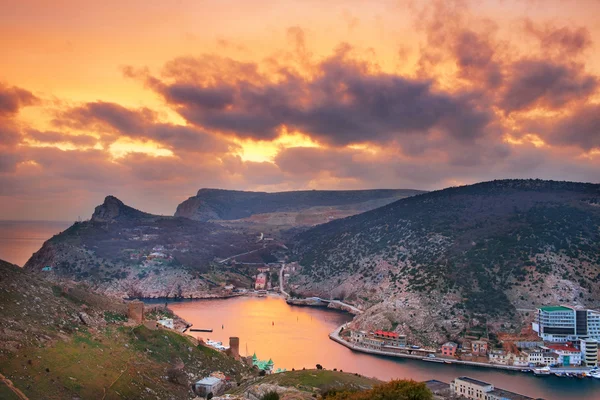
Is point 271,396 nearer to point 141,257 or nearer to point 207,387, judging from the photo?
point 207,387

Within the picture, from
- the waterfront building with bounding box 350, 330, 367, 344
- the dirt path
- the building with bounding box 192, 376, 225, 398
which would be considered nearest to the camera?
the dirt path

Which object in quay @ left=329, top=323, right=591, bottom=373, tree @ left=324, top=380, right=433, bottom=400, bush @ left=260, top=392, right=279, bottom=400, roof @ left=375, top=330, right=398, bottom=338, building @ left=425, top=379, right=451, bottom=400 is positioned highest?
tree @ left=324, top=380, right=433, bottom=400

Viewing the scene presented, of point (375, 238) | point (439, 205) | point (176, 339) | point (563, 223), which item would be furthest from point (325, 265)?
point (176, 339)

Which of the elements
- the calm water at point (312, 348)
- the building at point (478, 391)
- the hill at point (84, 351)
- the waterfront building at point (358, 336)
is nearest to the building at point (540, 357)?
the calm water at point (312, 348)

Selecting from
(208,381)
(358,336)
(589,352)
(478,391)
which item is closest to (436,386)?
(478,391)

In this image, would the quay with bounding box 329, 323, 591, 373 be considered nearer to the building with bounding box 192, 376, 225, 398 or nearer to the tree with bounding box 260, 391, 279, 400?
the building with bounding box 192, 376, 225, 398

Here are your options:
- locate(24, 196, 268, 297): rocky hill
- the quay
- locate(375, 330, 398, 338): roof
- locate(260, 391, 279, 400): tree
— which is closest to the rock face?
locate(24, 196, 268, 297): rocky hill

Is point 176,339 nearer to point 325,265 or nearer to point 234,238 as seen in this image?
point 325,265
